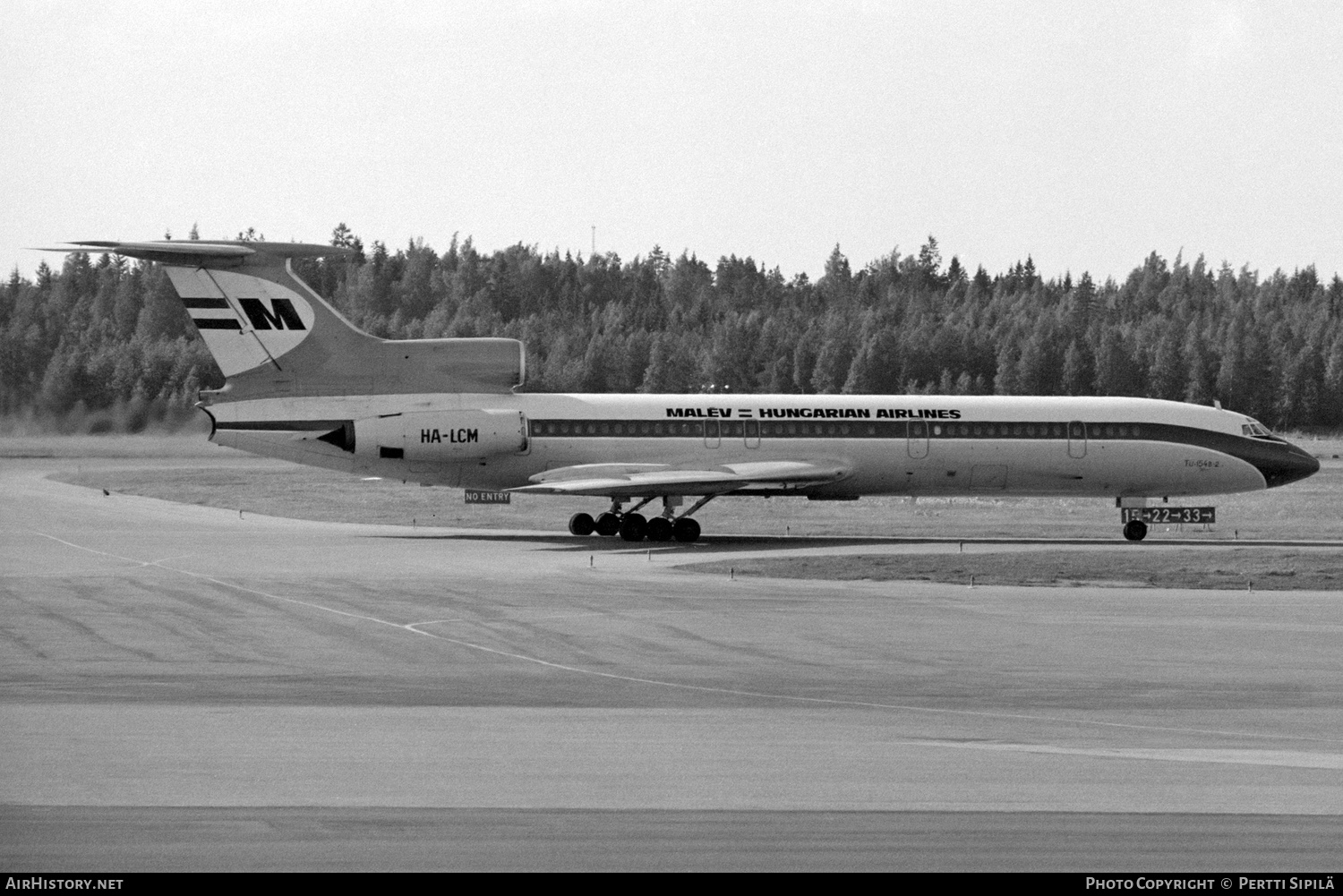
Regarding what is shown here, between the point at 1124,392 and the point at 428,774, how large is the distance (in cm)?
13102

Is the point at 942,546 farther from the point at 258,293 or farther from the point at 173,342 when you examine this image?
the point at 173,342

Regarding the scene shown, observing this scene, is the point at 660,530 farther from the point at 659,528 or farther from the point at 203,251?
the point at 203,251

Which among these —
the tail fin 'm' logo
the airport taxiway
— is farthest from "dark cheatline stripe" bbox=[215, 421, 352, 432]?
the airport taxiway

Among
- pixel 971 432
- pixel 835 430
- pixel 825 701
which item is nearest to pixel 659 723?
pixel 825 701

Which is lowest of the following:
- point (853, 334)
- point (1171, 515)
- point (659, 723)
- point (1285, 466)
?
point (659, 723)

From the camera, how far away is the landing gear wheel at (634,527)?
39.6 meters

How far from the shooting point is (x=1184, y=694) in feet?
60.4

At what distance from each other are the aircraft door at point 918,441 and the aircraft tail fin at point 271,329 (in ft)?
41.2

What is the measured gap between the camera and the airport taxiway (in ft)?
38.9

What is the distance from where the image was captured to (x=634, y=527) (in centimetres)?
3962

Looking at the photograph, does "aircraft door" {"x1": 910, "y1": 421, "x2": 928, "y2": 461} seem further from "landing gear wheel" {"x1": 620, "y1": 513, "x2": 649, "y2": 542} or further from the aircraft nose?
the aircraft nose

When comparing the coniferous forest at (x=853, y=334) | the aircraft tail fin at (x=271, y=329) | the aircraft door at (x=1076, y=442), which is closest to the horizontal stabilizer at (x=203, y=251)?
the aircraft tail fin at (x=271, y=329)

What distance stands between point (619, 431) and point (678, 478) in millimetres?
2262

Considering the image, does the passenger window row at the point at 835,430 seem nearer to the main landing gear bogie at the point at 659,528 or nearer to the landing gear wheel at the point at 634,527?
the main landing gear bogie at the point at 659,528
